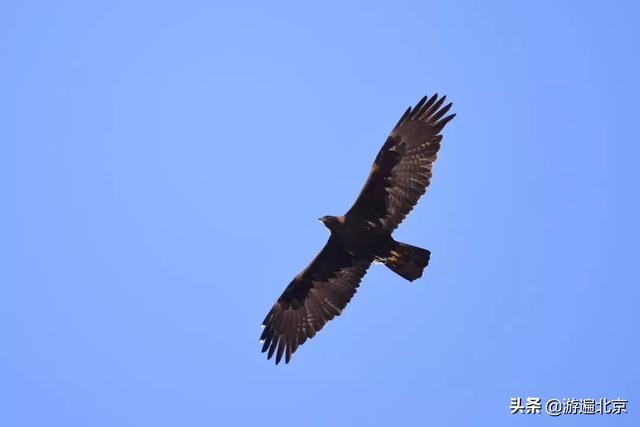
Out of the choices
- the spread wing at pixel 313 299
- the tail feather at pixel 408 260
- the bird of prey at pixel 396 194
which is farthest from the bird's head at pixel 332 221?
the tail feather at pixel 408 260

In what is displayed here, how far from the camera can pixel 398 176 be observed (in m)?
17.2

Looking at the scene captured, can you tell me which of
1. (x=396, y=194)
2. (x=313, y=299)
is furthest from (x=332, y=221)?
(x=313, y=299)

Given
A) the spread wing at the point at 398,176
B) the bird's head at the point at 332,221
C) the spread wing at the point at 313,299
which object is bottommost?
the spread wing at the point at 313,299

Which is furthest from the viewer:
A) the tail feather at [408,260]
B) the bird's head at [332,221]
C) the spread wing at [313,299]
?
the spread wing at [313,299]

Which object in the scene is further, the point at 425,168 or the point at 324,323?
the point at 324,323

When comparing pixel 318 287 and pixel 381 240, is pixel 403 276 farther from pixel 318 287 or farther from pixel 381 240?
pixel 318 287

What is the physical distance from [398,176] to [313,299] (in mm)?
3027

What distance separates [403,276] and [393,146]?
2250mm

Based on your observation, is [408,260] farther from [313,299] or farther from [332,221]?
[313,299]

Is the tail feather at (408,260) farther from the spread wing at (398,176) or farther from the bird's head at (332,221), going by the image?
the bird's head at (332,221)

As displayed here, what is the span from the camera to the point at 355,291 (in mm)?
18438

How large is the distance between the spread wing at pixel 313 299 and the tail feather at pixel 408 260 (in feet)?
2.71

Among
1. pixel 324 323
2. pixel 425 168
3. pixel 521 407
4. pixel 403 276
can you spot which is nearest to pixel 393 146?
pixel 425 168

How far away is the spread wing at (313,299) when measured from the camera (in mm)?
18234
